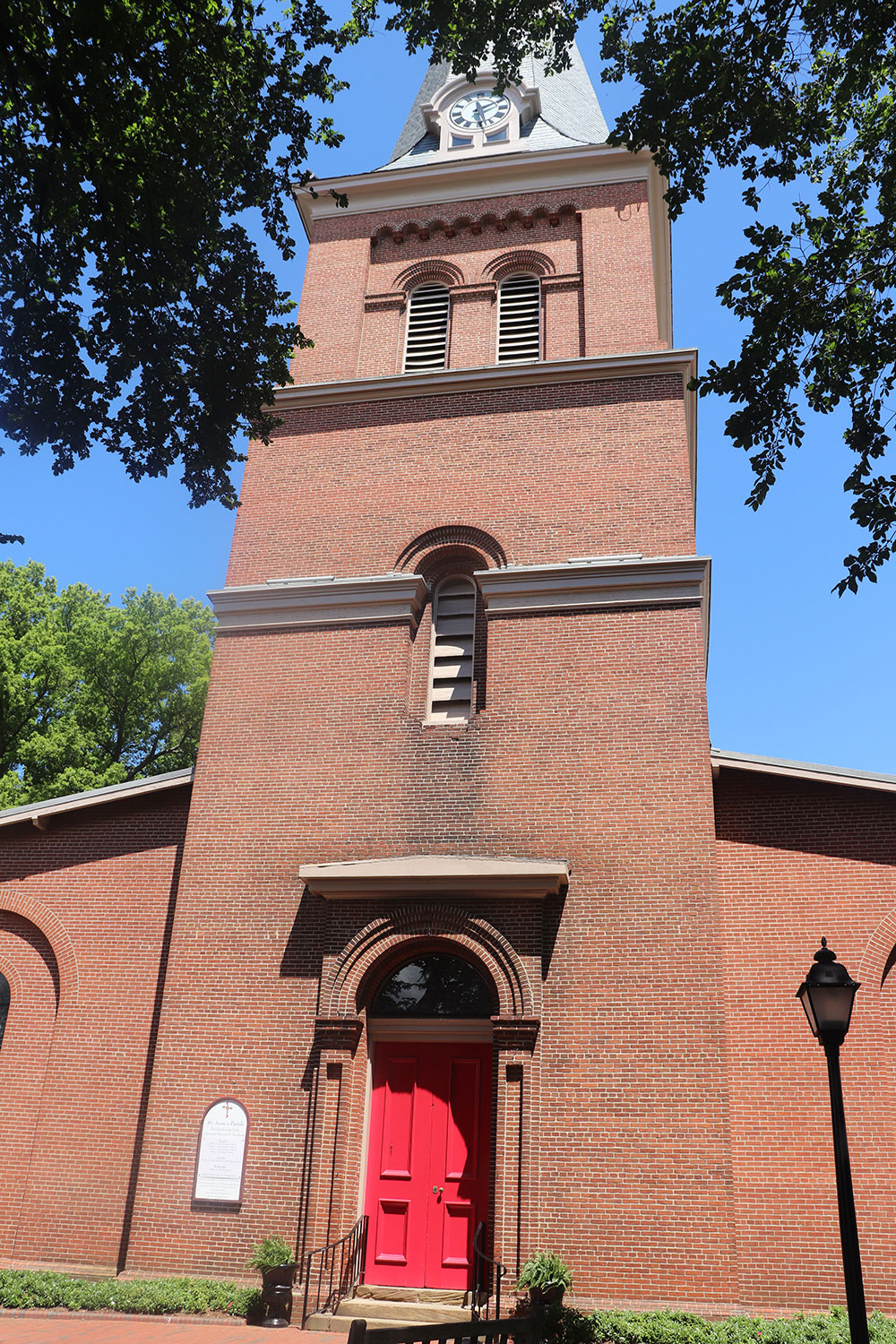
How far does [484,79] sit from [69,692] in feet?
61.4

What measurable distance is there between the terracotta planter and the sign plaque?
1033mm

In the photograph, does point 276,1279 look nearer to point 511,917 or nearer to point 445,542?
point 511,917

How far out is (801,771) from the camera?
13039mm

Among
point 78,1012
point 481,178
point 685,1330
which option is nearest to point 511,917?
point 685,1330

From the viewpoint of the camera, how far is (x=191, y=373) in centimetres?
1120

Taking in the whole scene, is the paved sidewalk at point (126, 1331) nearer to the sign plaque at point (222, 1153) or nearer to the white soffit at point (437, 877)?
the sign plaque at point (222, 1153)

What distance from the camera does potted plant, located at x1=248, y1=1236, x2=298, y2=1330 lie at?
36.9 feet

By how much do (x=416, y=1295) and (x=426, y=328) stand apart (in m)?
14.2

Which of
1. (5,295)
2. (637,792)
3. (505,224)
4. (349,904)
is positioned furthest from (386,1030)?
(505,224)

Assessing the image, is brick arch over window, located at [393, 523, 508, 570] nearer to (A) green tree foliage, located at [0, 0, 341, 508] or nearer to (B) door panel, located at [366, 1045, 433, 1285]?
(A) green tree foliage, located at [0, 0, 341, 508]

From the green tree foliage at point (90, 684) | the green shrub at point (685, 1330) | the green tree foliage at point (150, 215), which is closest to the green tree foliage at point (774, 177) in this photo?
the green tree foliage at point (150, 215)

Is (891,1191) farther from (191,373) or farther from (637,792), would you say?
(191,373)

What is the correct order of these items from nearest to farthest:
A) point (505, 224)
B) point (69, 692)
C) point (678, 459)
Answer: point (678, 459) < point (505, 224) < point (69, 692)

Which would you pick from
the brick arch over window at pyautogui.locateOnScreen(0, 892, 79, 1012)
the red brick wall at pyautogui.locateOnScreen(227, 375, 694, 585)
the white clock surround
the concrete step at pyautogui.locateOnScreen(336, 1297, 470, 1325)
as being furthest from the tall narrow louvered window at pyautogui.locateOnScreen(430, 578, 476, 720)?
the white clock surround
